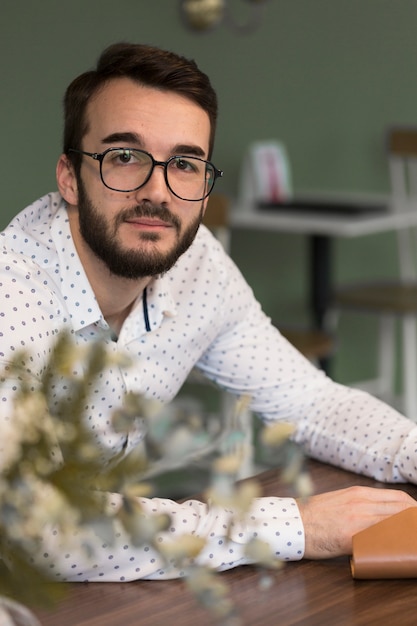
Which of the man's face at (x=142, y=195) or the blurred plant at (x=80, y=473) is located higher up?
the man's face at (x=142, y=195)

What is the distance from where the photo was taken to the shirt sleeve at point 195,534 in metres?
1.11

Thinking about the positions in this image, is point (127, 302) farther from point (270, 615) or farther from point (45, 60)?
point (45, 60)

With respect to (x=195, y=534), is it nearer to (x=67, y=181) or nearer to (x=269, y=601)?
(x=269, y=601)

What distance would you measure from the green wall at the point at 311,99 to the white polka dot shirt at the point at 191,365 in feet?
7.49

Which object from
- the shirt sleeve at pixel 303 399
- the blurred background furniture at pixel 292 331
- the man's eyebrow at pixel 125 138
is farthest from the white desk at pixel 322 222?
the man's eyebrow at pixel 125 138

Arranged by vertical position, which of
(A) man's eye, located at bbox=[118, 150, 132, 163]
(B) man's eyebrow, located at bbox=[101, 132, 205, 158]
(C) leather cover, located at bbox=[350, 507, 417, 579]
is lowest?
(C) leather cover, located at bbox=[350, 507, 417, 579]

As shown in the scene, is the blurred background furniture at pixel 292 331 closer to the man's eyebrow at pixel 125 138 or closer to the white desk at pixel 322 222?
the white desk at pixel 322 222

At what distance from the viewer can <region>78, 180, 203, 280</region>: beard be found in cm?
155

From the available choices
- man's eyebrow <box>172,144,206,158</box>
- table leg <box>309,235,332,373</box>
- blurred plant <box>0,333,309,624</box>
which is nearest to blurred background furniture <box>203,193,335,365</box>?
table leg <box>309,235,332,373</box>

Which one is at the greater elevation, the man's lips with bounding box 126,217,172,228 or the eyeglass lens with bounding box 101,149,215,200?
the eyeglass lens with bounding box 101,149,215,200

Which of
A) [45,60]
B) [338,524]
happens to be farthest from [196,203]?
[45,60]

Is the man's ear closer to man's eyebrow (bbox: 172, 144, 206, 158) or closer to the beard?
the beard

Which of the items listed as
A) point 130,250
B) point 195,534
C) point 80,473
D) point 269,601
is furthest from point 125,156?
point 80,473

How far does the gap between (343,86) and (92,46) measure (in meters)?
1.29
